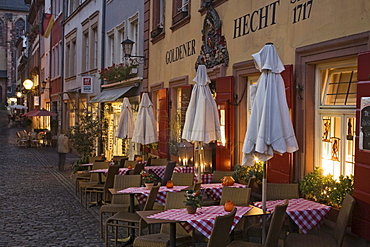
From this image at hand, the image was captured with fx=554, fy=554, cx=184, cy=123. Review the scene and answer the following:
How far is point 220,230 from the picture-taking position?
550cm

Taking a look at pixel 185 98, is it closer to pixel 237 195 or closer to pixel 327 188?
pixel 237 195

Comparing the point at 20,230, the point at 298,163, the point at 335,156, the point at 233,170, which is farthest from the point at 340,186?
the point at 20,230

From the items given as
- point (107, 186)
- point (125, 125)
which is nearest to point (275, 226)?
point (107, 186)

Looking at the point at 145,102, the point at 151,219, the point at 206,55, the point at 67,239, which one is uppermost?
the point at 206,55

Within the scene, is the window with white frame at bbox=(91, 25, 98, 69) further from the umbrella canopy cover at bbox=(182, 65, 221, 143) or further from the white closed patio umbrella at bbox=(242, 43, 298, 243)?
the white closed patio umbrella at bbox=(242, 43, 298, 243)

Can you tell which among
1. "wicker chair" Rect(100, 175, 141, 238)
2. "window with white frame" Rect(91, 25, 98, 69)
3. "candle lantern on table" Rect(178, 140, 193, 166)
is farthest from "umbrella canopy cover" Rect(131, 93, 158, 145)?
"window with white frame" Rect(91, 25, 98, 69)

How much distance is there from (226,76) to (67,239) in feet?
14.7

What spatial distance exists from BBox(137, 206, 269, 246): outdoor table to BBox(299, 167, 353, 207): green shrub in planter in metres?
1.07

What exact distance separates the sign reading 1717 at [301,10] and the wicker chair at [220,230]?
3.71 metres

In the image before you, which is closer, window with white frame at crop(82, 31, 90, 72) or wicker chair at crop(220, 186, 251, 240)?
wicker chair at crop(220, 186, 251, 240)

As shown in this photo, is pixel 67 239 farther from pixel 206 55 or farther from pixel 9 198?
pixel 206 55

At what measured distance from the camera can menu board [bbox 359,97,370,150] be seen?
6.31m

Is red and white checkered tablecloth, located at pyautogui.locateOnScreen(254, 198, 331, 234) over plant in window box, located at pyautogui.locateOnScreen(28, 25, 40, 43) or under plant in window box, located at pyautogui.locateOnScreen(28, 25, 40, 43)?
under

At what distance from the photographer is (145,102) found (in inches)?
541
